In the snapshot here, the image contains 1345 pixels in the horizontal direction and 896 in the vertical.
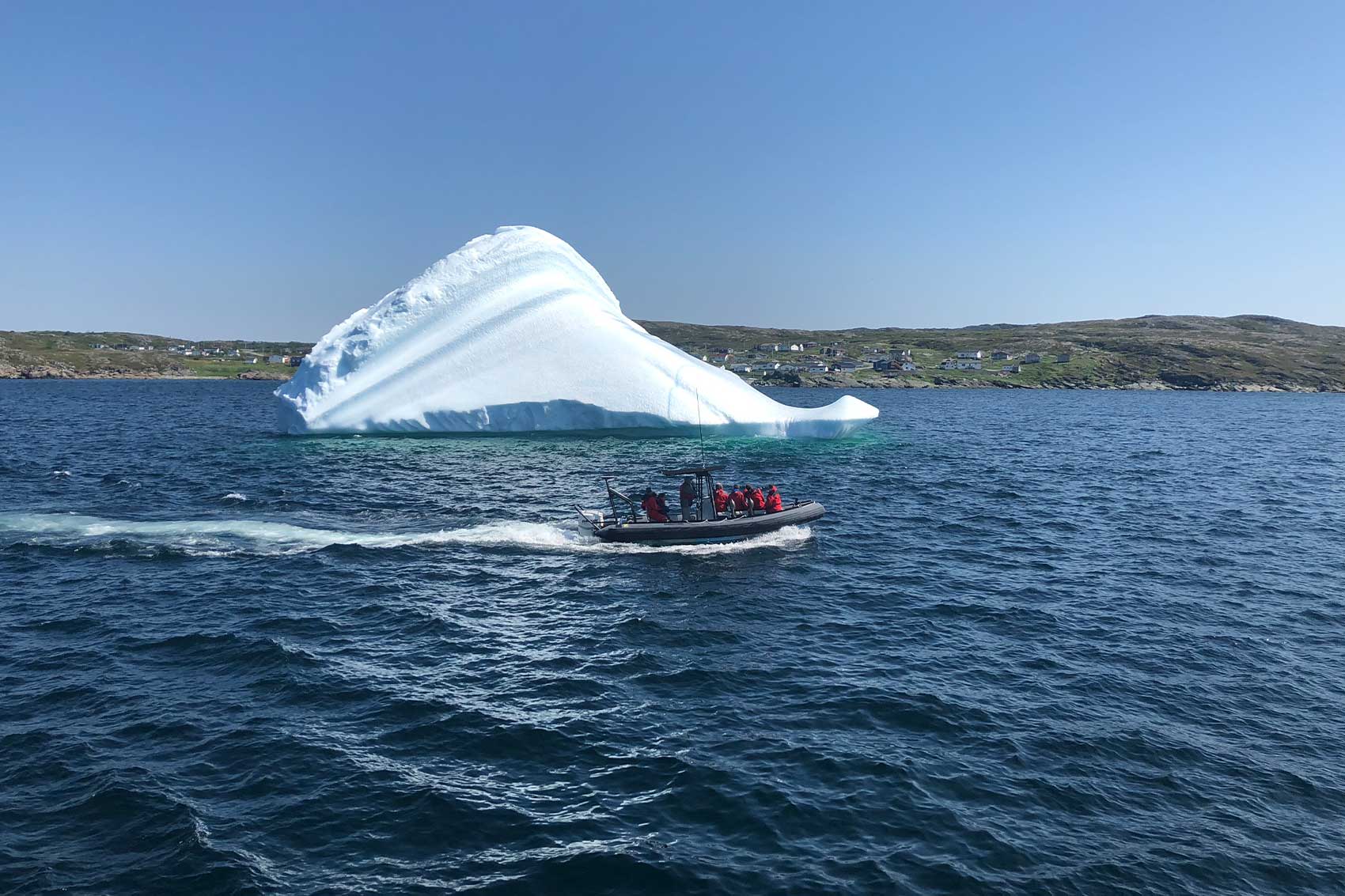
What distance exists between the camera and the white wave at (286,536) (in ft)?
101

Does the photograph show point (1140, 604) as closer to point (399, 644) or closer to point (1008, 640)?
point (1008, 640)

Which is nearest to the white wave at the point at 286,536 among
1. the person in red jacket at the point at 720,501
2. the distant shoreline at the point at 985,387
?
the person in red jacket at the point at 720,501

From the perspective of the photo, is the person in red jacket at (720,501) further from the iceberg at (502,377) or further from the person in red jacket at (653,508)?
the iceberg at (502,377)

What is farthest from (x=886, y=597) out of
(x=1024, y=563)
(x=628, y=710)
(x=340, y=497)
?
(x=340, y=497)

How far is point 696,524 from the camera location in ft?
104

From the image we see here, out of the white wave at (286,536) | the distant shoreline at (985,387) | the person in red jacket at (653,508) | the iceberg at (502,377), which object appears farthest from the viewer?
the distant shoreline at (985,387)

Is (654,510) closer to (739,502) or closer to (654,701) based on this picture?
(739,502)

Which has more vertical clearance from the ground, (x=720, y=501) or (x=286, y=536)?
(x=720, y=501)

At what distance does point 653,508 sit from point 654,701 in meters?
14.0

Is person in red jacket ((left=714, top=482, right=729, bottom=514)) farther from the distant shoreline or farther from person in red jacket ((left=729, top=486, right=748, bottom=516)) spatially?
the distant shoreline

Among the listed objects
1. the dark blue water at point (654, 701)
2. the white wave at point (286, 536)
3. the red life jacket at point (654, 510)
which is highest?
the red life jacket at point (654, 510)

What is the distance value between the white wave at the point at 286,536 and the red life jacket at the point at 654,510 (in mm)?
1159

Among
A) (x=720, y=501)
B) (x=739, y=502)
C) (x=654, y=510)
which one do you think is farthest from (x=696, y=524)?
(x=739, y=502)

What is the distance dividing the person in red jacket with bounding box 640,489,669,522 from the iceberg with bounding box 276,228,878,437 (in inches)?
1011
